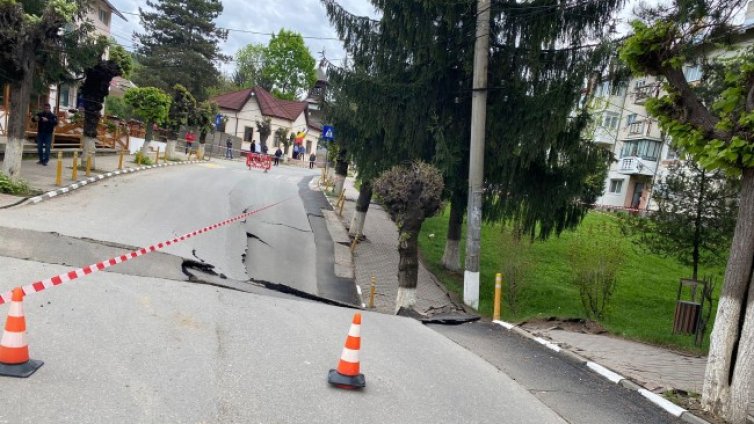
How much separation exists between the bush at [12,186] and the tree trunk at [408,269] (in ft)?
31.8

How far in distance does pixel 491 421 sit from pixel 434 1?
34.4 ft

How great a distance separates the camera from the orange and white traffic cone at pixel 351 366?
5203mm

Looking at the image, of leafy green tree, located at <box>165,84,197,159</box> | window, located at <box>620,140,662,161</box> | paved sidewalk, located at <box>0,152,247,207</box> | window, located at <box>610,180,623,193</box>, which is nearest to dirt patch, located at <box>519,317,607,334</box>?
paved sidewalk, located at <box>0,152,247,207</box>

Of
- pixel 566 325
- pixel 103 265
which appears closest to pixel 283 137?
pixel 566 325

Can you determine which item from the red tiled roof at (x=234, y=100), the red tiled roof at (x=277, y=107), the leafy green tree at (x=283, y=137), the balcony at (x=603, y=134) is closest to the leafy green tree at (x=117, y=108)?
the red tiled roof at (x=234, y=100)

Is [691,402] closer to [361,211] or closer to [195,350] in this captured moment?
[195,350]

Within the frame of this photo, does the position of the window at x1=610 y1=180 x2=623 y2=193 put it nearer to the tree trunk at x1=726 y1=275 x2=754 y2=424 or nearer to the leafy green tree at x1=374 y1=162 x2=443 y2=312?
the leafy green tree at x1=374 y1=162 x2=443 y2=312

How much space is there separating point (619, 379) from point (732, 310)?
1659mm

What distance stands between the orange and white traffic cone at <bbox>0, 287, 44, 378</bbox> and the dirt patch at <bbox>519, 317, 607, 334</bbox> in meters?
8.29

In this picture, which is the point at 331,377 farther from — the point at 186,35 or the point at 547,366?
the point at 186,35

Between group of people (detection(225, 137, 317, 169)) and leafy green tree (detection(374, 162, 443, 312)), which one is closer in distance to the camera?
leafy green tree (detection(374, 162, 443, 312))

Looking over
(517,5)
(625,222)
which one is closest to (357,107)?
(517,5)

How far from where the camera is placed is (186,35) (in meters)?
55.8

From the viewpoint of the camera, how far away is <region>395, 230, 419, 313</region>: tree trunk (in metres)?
11.3
